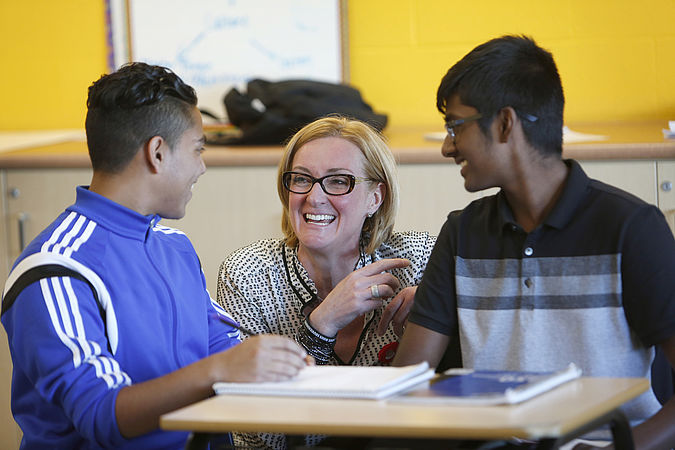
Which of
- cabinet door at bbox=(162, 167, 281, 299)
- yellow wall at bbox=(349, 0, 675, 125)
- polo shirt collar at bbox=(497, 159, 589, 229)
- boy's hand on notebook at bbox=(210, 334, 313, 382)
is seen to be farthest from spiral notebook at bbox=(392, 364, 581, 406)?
yellow wall at bbox=(349, 0, 675, 125)

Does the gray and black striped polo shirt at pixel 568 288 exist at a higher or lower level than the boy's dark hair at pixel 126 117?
lower

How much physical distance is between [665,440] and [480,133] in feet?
1.85

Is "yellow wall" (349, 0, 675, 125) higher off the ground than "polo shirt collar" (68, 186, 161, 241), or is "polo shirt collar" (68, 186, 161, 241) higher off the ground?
"yellow wall" (349, 0, 675, 125)

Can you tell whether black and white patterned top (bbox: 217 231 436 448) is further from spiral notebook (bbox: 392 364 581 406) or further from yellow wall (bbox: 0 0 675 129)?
yellow wall (bbox: 0 0 675 129)

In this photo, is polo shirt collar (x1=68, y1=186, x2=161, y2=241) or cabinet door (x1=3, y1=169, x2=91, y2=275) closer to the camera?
polo shirt collar (x1=68, y1=186, x2=161, y2=241)

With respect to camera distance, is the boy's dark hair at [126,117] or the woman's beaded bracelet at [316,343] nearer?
the boy's dark hair at [126,117]

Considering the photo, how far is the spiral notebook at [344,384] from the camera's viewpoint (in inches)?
43.2

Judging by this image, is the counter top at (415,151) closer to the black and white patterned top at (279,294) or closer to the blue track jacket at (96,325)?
the black and white patterned top at (279,294)

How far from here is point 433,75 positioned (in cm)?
323

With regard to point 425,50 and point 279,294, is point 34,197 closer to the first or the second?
point 279,294

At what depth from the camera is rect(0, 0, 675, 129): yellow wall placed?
3104 millimetres

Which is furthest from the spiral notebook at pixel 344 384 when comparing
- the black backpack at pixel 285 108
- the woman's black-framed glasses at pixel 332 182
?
the black backpack at pixel 285 108

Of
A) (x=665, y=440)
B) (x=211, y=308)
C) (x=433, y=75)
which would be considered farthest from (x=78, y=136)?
(x=665, y=440)

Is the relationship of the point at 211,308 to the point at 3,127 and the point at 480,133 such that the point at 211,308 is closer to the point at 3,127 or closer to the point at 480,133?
the point at 480,133
